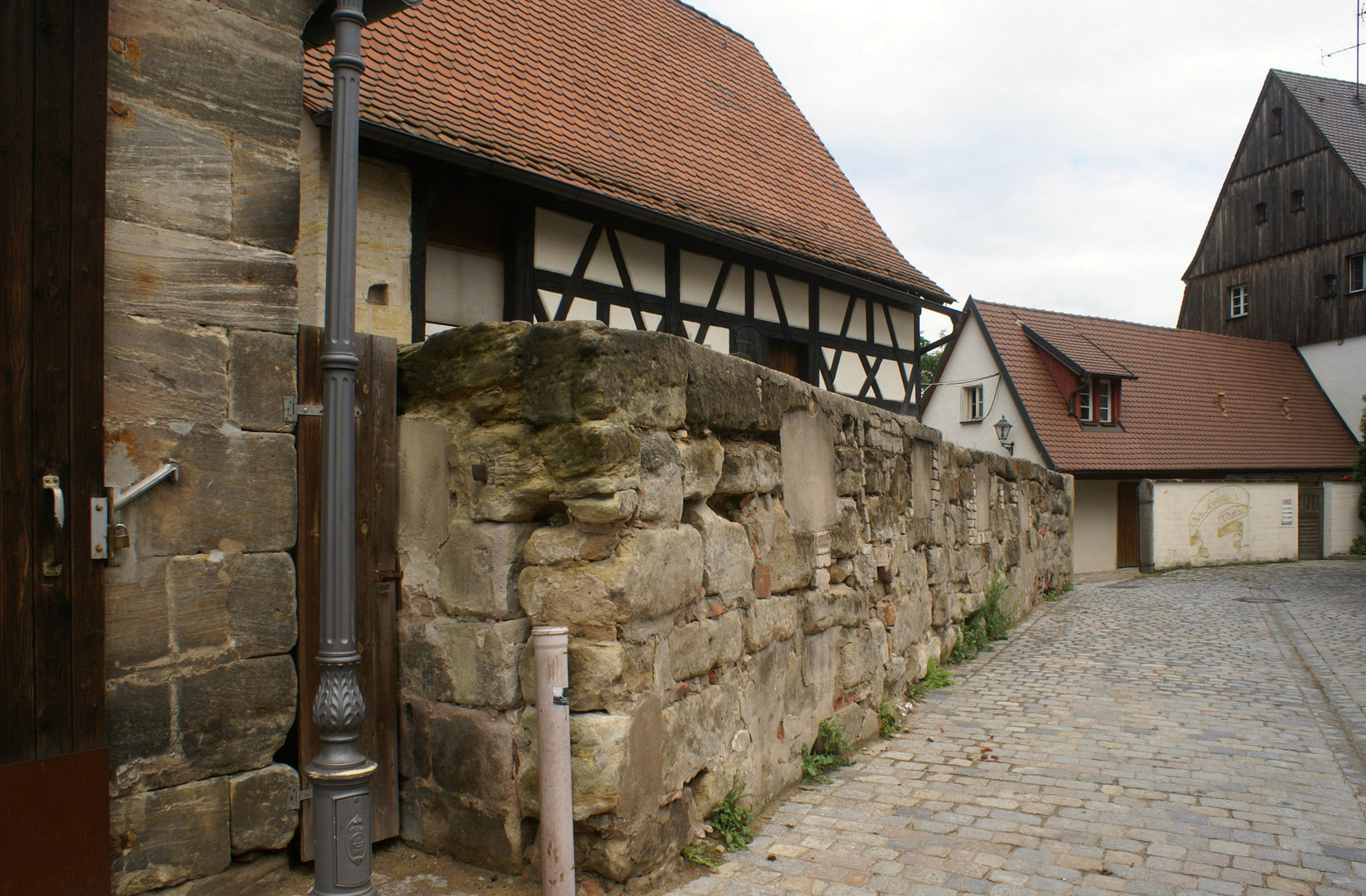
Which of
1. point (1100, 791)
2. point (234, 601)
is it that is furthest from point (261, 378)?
point (1100, 791)

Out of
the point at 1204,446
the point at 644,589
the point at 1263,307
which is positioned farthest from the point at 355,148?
the point at 1263,307

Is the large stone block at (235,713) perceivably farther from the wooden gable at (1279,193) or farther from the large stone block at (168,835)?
the wooden gable at (1279,193)

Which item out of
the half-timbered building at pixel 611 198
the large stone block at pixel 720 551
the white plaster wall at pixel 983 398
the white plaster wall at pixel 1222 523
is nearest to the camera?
the large stone block at pixel 720 551

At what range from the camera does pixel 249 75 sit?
10.7ft

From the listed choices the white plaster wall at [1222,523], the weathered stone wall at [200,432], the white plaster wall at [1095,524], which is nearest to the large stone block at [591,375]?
the weathered stone wall at [200,432]

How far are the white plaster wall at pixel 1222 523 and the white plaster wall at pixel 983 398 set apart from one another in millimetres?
1425

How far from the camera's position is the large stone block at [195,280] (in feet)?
9.64

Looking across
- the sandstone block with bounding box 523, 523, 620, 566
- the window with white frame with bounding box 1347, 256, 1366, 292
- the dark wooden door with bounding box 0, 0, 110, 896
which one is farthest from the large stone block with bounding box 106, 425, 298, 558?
the window with white frame with bounding box 1347, 256, 1366, 292

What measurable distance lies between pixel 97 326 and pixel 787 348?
910 cm

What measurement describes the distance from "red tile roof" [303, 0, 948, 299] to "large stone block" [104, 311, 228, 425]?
4026 millimetres

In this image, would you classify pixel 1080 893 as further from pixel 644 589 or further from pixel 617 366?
pixel 617 366

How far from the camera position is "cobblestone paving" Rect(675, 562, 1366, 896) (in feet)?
11.3

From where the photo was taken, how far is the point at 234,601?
10.2 feet

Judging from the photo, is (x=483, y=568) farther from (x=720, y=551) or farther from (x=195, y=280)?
(x=195, y=280)
